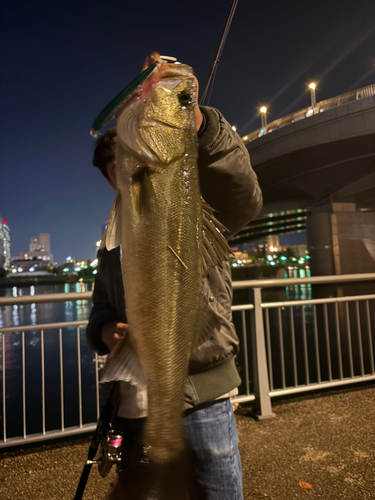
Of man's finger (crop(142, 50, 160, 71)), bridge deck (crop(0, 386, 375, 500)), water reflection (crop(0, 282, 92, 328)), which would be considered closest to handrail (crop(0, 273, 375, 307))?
bridge deck (crop(0, 386, 375, 500))

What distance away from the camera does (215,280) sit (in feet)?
5.83

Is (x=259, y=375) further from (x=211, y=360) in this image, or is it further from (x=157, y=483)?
(x=157, y=483)

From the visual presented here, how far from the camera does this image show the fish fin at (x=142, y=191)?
129 centimetres

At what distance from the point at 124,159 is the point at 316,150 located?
119 ft

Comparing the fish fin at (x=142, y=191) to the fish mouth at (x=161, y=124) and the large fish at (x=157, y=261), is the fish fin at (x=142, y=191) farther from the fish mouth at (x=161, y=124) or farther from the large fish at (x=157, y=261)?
the fish mouth at (x=161, y=124)

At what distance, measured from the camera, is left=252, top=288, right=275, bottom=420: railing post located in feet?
15.5

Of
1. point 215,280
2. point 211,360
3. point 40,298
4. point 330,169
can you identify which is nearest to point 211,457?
point 211,360

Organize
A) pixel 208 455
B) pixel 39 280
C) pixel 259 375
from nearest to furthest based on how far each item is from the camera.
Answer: pixel 208 455 → pixel 259 375 → pixel 39 280

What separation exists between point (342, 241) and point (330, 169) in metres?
8.10

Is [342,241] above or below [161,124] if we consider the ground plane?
above

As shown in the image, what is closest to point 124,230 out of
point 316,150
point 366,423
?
point 366,423

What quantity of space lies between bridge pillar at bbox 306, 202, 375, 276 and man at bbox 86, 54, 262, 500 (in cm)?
3841

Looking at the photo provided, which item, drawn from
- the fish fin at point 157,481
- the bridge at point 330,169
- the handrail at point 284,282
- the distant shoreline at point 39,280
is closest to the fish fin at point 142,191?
the fish fin at point 157,481

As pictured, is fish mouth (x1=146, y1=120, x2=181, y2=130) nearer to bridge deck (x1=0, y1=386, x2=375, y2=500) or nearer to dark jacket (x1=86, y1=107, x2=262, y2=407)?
dark jacket (x1=86, y1=107, x2=262, y2=407)
